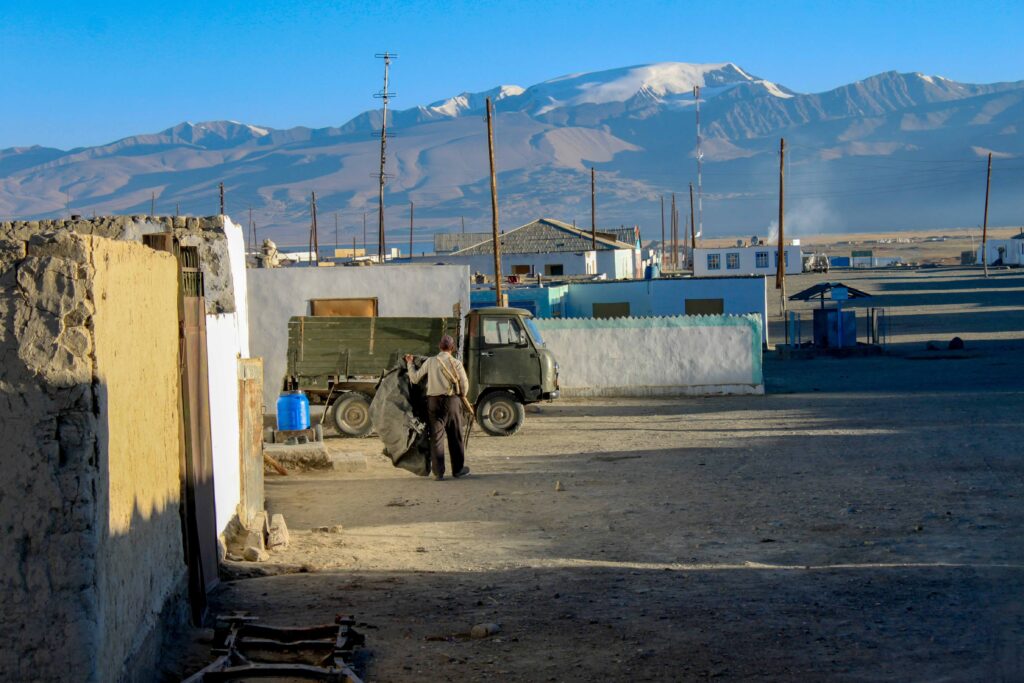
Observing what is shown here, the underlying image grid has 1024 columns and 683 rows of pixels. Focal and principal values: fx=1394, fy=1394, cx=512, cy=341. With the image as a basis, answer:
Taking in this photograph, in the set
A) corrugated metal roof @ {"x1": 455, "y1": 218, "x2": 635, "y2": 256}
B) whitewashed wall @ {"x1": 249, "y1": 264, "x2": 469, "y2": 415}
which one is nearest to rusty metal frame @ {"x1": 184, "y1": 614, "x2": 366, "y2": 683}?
whitewashed wall @ {"x1": 249, "y1": 264, "x2": 469, "y2": 415}

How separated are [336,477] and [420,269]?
8.55 meters

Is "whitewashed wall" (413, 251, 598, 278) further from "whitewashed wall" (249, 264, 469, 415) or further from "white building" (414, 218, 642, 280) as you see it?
"whitewashed wall" (249, 264, 469, 415)

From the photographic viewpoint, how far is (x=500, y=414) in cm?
2188

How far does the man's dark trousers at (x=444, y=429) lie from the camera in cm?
1545

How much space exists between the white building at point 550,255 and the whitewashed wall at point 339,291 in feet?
133

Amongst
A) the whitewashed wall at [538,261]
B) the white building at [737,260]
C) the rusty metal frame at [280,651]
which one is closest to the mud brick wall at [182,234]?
the rusty metal frame at [280,651]

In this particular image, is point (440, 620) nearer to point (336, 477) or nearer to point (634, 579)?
point (634, 579)

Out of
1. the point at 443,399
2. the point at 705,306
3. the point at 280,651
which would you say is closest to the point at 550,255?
the point at 705,306

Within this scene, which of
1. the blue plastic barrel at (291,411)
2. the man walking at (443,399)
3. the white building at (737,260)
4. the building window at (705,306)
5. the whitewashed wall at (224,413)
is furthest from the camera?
the white building at (737,260)

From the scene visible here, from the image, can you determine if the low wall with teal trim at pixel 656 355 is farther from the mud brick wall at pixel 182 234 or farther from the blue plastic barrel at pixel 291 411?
the mud brick wall at pixel 182 234

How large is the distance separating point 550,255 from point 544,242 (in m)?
2.52

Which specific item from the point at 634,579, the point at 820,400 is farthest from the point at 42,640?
the point at 820,400

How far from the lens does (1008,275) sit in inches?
3442

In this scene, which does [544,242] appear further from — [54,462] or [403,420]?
[54,462]
